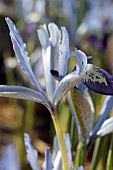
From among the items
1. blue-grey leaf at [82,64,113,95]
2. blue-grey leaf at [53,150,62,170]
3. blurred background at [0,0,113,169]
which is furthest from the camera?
blurred background at [0,0,113,169]

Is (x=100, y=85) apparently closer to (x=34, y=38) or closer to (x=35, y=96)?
(x=35, y=96)

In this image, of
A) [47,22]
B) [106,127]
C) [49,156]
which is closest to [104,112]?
[106,127]

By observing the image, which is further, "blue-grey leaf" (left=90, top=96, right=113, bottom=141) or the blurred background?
the blurred background

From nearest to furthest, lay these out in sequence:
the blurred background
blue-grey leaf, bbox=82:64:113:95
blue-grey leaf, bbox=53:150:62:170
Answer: blue-grey leaf, bbox=82:64:113:95 → blue-grey leaf, bbox=53:150:62:170 → the blurred background

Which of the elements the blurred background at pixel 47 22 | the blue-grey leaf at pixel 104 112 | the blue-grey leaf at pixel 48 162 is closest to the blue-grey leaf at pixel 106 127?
the blue-grey leaf at pixel 104 112

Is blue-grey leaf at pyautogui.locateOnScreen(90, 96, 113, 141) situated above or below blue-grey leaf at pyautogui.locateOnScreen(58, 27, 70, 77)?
below

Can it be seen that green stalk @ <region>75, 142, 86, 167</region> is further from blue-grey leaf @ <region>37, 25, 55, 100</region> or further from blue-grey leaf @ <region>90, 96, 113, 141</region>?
blue-grey leaf @ <region>37, 25, 55, 100</region>

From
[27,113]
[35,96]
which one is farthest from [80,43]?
[35,96]

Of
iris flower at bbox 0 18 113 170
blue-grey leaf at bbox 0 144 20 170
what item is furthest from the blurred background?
iris flower at bbox 0 18 113 170

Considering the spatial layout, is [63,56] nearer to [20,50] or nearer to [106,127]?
[20,50]
